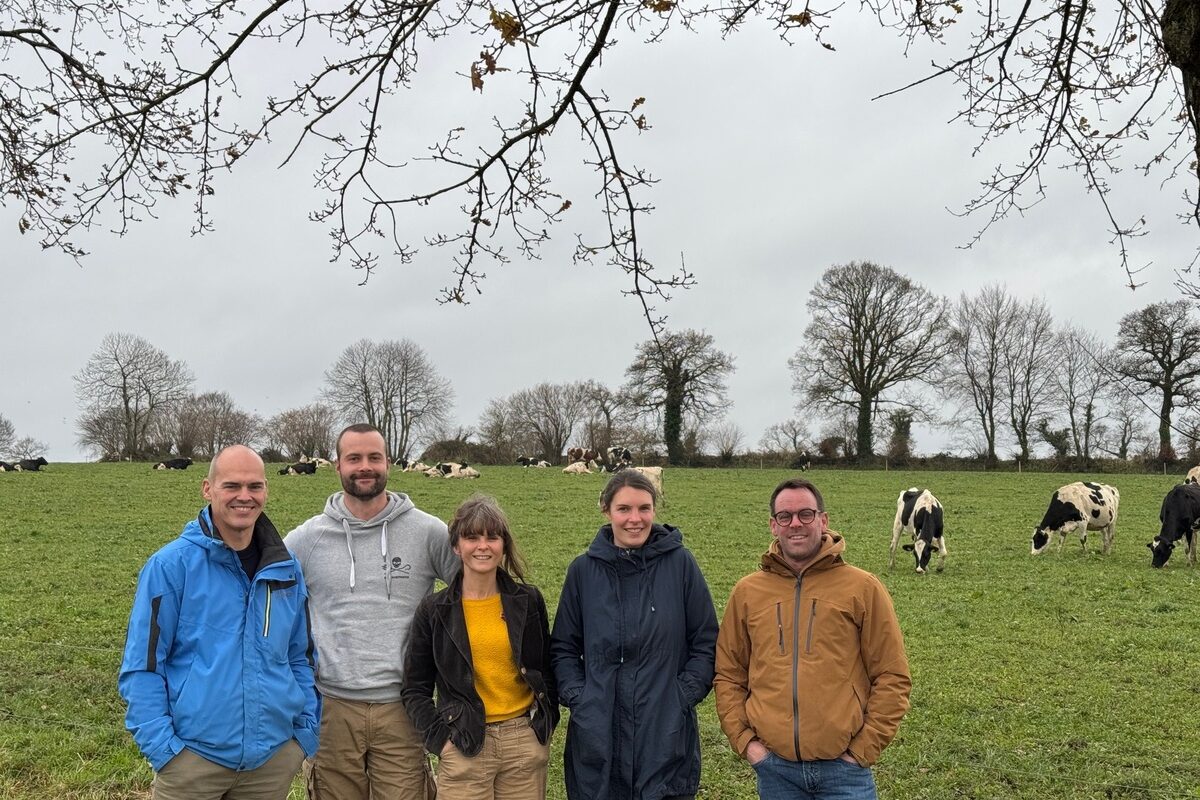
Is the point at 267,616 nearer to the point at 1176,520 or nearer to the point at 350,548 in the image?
the point at 350,548

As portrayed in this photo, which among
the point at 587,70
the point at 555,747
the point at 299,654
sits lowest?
the point at 555,747

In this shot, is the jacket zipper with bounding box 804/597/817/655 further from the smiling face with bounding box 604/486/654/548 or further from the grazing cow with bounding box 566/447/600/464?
the grazing cow with bounding box 566/447/600/464

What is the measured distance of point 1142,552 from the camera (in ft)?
61.7

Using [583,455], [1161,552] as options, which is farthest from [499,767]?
[583,455]

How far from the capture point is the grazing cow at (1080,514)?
1866 cm

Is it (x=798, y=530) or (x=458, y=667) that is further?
(x=458, y=667)

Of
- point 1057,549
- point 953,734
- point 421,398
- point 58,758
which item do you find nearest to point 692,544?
point 1057,549

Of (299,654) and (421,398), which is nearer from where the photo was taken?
(299,654)

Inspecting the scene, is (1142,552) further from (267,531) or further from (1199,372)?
(267,531)

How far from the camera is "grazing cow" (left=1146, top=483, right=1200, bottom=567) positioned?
56.0 ft

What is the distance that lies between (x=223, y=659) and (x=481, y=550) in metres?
1.04

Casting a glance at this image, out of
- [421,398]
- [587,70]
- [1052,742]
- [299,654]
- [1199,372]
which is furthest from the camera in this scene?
[421,398]

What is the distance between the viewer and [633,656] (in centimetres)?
371

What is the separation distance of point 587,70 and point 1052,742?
6449mm
